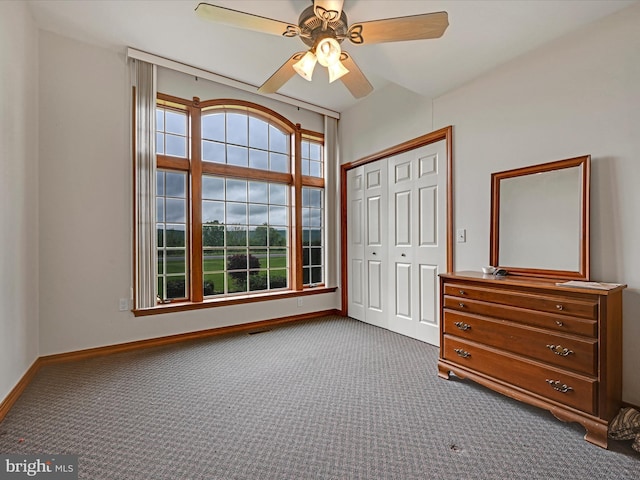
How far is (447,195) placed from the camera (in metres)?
3.06

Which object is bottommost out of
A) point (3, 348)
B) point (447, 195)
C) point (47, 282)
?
point (3, 348)

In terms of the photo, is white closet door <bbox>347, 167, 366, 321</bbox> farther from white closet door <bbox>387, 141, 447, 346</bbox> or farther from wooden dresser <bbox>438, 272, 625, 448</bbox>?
wooden dresser <bbox>438, 272, 625, 448</bbox>

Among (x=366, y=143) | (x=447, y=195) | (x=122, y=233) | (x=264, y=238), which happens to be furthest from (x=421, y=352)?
(x=122, y=233)

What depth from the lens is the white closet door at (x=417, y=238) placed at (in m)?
3.22

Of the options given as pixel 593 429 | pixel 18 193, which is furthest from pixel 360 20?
pixel 593 429

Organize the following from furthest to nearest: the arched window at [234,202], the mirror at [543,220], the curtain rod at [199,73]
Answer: the arched window at [234,202], the curtain rod at [199,73], the mirror at [543,220]

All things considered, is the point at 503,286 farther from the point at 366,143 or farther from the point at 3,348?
the point at 3,348

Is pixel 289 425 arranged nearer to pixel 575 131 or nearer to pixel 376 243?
pixel 376 243

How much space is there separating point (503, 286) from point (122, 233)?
3442mm

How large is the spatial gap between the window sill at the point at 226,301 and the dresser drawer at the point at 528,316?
219 centimetres

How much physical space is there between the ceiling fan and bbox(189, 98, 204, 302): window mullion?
193 cm

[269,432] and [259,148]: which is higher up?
[259,148]

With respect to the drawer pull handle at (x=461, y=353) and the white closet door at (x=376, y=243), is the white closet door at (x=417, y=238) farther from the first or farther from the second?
the drawer pull handle at (x=461, y=353)
